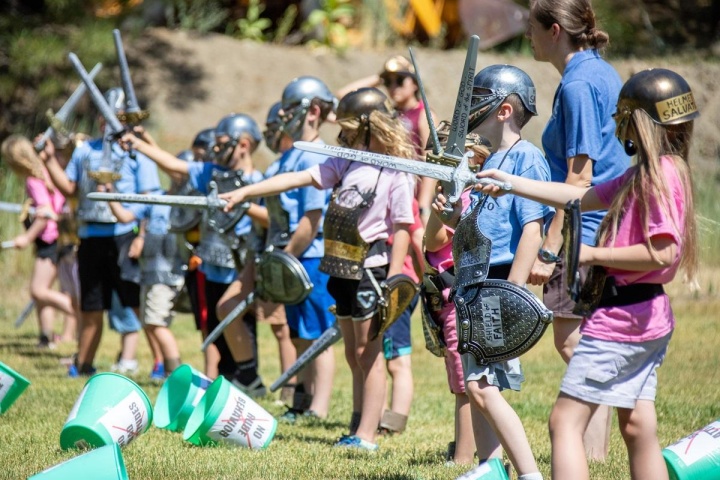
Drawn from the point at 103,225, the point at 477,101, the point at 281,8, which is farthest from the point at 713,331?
the point at 281,8

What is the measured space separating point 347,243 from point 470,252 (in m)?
1.42

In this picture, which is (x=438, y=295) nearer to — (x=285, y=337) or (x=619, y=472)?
(x=619, y=472)

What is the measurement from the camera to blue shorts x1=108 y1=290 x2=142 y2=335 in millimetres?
8709

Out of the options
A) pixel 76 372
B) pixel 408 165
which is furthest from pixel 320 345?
pixel 76 372

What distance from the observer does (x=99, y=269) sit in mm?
8258

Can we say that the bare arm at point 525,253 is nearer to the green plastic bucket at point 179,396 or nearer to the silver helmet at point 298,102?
the green plastic bucket at point 179,396

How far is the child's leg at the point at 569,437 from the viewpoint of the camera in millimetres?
3490

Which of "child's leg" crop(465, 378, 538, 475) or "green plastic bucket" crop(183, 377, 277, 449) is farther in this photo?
"green plastic bucket" crop(183, 377, 277, 449)

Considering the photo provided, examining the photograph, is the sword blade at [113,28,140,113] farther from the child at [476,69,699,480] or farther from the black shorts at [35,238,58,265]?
the black shorts at [35,238,58,265]

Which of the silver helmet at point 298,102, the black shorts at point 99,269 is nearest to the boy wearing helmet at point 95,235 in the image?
the black shorts at point 99,269

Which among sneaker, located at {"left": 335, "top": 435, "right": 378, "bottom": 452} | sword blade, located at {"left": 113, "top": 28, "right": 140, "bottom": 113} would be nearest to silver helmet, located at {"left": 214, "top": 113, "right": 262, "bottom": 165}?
sword blade, located at {"left": 113, "top": 28, "right": 140, "bottom": 113}

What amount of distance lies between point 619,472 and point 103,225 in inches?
194

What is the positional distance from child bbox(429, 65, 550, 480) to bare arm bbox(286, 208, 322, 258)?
1.90 meters

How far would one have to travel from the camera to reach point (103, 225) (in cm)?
820
